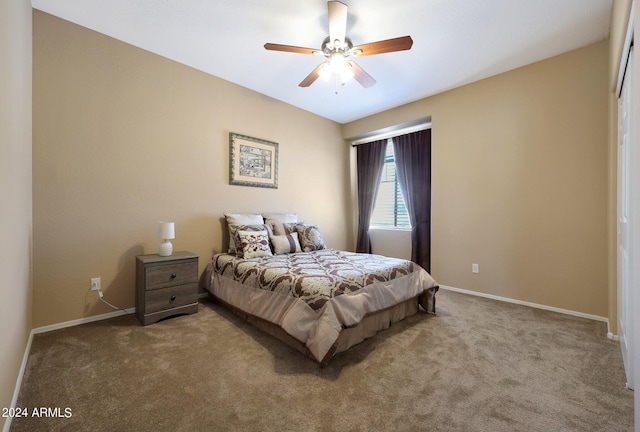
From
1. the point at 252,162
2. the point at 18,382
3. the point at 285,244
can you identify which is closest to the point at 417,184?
the point at 285,244

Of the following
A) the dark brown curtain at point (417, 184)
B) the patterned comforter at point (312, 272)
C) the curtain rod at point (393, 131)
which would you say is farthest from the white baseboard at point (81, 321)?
the curtain rod at point (393, 131)

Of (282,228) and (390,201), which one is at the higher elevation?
(390,201)

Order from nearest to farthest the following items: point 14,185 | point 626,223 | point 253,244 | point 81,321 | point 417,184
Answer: point 14,185 → point 626,223 → point 81,321 → point 253,244 → point 417,184

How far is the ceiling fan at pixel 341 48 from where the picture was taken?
209 centimetres

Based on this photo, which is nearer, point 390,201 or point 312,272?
point 312,272

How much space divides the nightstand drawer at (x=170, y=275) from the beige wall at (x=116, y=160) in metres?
0.47

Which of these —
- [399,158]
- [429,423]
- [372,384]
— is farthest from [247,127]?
[429,423]

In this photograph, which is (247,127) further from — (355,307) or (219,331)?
(355,307)

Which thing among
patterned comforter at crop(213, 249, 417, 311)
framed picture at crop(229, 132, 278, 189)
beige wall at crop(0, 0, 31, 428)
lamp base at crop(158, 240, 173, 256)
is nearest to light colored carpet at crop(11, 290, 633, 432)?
beige wall at crop(0, 0, 31, 428)

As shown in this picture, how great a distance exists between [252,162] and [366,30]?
211cm

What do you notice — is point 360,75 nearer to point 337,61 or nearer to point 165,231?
point 337,61

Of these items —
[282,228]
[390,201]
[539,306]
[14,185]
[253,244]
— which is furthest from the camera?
[390,201]

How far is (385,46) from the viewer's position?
87.4 inches

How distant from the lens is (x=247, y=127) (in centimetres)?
376
